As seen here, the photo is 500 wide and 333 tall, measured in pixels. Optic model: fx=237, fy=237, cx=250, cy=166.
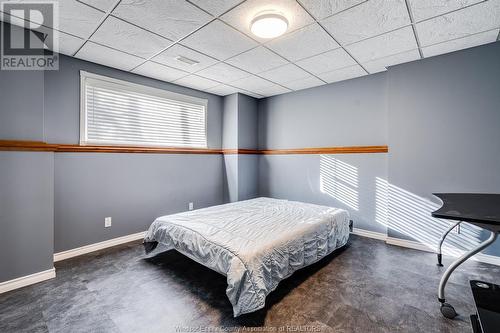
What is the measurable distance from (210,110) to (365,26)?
2.97 meters

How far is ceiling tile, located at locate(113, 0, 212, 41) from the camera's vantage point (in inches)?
76.7

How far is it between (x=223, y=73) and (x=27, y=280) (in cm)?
324

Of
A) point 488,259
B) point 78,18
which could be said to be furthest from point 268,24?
point 488,259

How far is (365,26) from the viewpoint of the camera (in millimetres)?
2271

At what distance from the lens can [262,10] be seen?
2.02 metres

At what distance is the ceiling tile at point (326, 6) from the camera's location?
75.5 inches

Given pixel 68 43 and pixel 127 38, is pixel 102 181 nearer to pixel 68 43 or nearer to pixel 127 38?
pixel 68 43

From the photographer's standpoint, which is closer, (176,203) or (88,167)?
(88,167)

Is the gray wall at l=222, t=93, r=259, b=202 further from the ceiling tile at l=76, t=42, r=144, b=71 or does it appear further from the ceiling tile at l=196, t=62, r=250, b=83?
the ceiling tile at l=76, t=42, r=144, b=71

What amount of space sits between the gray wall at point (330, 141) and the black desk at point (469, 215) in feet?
4.85

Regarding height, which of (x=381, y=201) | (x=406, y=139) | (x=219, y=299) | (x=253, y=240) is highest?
(x=406, y=139)

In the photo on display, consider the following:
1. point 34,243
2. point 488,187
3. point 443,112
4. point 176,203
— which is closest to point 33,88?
point 34,243

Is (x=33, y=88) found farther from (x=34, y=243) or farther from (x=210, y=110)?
(x=210, y=110)

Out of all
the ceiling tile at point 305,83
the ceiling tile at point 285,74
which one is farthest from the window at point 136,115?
the ceiling tile at point 305,83
